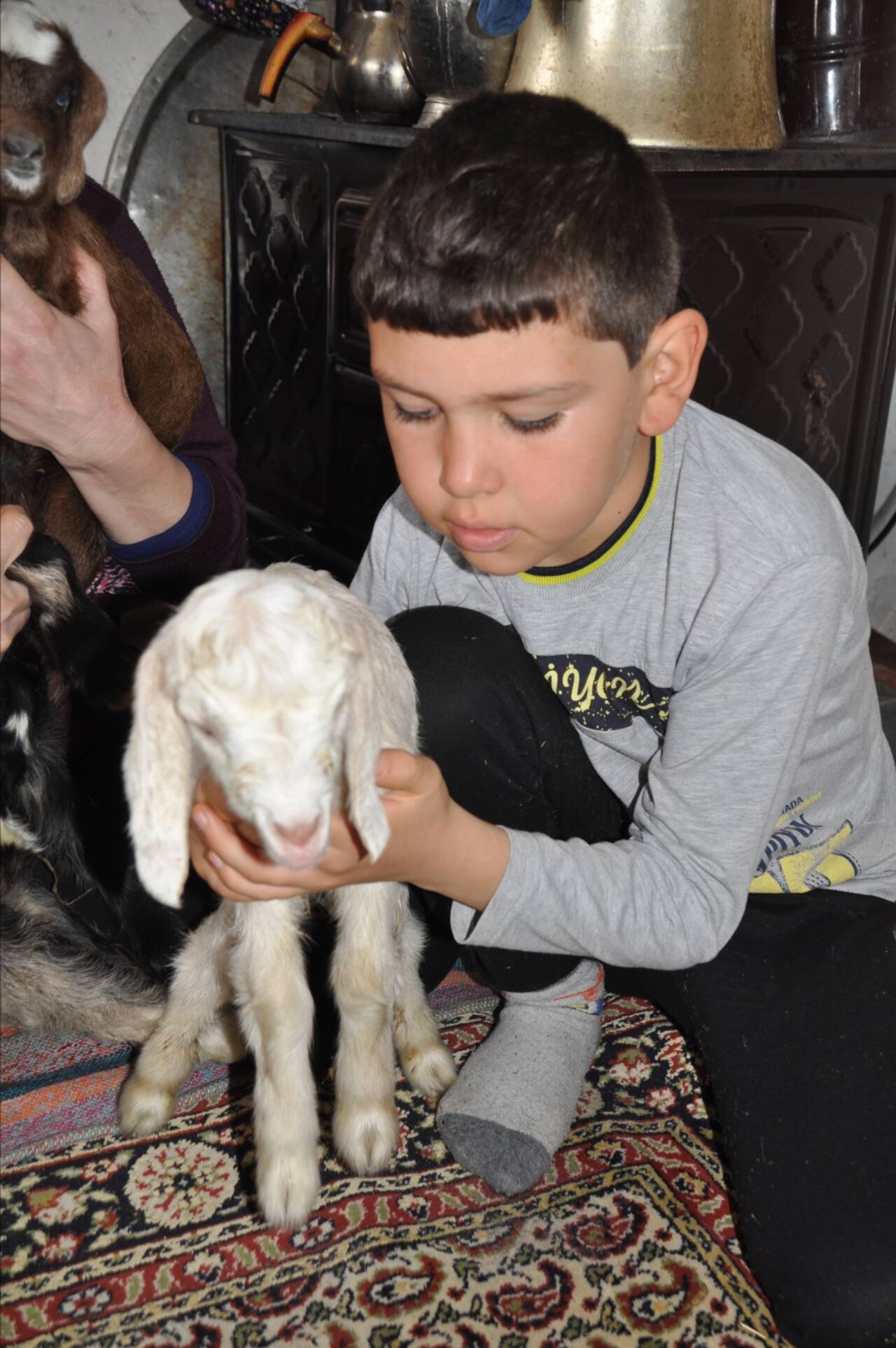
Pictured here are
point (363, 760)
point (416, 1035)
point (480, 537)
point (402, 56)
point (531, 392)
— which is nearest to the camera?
point (363, 760)

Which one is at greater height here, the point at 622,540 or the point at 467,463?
the point at 467,463

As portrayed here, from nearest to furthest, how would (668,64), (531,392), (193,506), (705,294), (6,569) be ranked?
(531,392) → (6,569) → (193,506) → (668,64) → (705,294)

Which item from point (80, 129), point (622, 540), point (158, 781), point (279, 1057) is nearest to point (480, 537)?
point (622, 540)

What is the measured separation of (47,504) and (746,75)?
1605 mm

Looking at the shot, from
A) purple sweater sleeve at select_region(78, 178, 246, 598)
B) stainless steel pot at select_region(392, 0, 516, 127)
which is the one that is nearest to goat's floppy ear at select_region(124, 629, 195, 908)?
purple sweater sleeve at select_region(78, 178, 246, 598)

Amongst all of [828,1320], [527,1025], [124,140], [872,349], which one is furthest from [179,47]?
[828,1320]

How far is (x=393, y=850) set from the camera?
130 cm

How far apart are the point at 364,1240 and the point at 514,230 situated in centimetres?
113

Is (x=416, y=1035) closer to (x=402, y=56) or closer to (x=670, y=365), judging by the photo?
(x=670, y=365)

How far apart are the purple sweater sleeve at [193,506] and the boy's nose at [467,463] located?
2.14 ft

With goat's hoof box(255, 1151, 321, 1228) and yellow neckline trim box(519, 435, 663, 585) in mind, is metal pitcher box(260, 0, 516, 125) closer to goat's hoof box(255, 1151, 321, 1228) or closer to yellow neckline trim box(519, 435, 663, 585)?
yellow neckline trim box(519, 435, 663, 585)

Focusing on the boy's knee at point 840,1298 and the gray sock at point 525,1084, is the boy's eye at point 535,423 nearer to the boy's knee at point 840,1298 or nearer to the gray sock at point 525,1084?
the gray sock at point 525,1084

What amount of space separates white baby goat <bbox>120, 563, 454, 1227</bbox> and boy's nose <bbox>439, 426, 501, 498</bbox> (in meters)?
0.16

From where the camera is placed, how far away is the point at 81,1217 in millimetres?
1483
